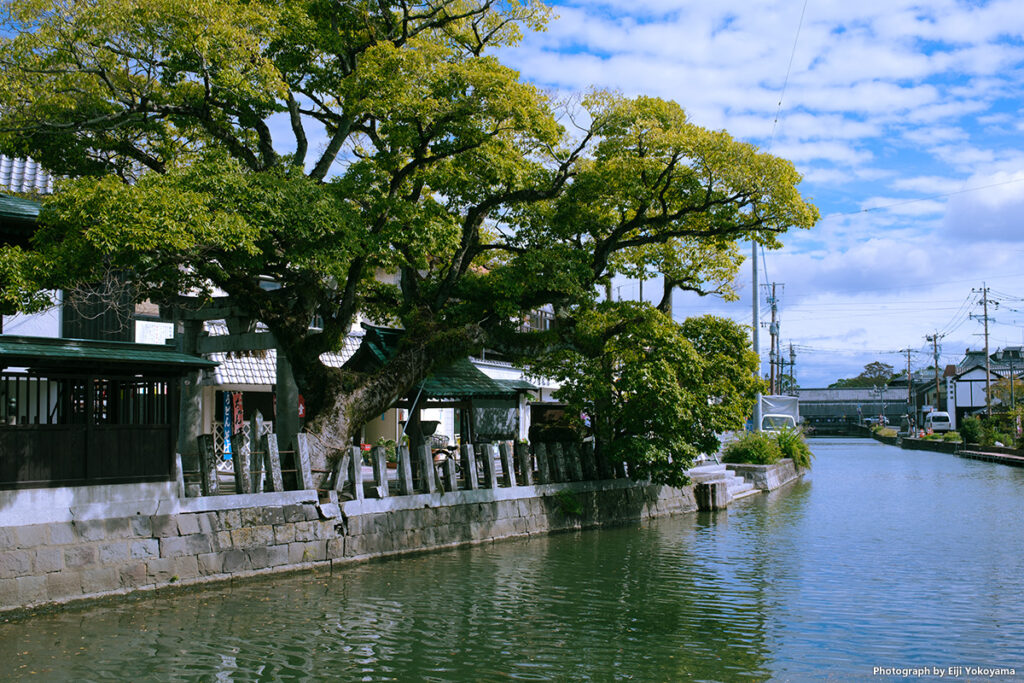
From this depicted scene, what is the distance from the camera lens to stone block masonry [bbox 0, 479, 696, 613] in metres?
12.1

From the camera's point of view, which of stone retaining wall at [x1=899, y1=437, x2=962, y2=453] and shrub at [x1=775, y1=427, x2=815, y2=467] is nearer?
shrub at [x1=775, y1=427, x2=815, y2=467]

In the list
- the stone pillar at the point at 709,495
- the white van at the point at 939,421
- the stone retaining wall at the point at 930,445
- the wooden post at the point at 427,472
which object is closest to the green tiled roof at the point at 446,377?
the wooden post at the point at 427,472

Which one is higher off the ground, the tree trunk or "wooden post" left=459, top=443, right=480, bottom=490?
the tree trunk

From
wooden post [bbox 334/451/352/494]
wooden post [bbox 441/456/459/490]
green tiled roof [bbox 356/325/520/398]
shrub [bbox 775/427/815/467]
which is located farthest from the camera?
shrub [bbox 775/427/815/467]

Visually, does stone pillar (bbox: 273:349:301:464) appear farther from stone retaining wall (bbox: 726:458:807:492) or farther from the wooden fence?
stone retaining wall (bbox: 726:458:807:492)

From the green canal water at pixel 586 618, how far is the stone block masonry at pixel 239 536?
16.2 inches

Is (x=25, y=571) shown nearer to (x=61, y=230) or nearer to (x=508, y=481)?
(x=61, y=230)

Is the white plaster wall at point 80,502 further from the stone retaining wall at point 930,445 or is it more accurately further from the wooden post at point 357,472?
the stone retaining wall at point 930,445

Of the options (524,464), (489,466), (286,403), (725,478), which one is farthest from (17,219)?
(725,478)

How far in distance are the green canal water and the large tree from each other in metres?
4.76

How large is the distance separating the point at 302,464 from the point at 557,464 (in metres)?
7.51

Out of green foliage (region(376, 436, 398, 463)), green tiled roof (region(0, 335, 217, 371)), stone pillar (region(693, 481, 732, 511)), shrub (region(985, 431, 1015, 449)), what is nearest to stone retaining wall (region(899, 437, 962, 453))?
shrub (region(985, 431, 1015, 449))

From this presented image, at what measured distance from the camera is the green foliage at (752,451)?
34.8 meters

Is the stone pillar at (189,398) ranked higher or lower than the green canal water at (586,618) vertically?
higher
